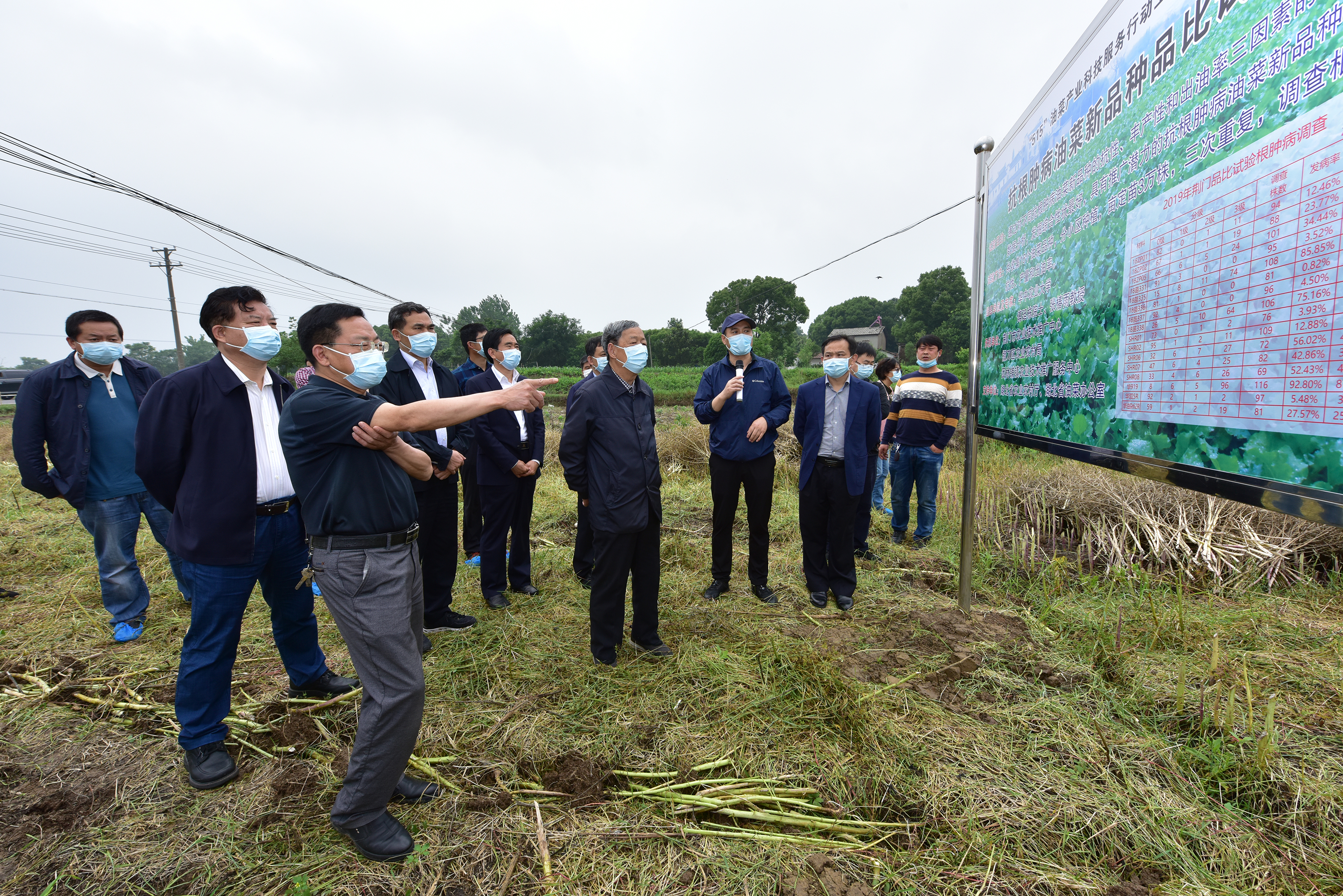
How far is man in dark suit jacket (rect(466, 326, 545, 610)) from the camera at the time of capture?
4.29 metres

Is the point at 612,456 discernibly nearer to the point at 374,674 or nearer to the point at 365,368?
the point at 365,368

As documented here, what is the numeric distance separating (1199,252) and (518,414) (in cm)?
387

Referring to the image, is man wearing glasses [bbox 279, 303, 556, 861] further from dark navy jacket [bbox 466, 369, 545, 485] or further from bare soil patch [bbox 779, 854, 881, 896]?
dark navy jacket [bbox 466, 369, 545, 485]

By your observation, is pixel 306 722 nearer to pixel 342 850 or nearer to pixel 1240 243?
pixel 342 850

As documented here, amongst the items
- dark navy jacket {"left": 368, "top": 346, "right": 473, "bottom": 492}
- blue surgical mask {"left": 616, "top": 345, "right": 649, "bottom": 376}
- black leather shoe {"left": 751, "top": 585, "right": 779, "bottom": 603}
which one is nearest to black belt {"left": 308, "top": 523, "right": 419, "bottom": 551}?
dark navy jacket {"left": 368, "top": 346, "right": 473, "bottom": 492}

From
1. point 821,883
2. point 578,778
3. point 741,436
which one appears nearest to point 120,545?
point 578,778

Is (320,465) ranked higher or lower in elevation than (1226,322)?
lower

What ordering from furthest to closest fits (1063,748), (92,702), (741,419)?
1. (741,419)
2. (92,702)
3. (1063,748)

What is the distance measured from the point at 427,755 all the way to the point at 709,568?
2.99 metres

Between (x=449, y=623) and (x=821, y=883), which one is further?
(x=449, y=623)

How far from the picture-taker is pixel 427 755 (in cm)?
265

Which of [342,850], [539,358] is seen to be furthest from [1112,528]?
[539,358]

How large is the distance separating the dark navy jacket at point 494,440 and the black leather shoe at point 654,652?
166 cm

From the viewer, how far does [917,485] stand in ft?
18.9
